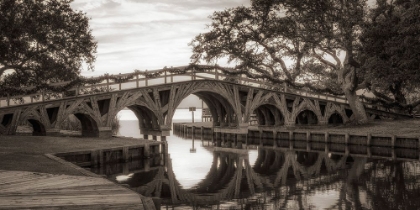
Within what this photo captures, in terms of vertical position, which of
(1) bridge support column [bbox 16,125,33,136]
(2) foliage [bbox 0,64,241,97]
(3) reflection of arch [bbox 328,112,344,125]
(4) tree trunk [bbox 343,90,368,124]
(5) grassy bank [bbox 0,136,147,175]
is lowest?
(5) grassy bank [bbox 0,136,147,175]

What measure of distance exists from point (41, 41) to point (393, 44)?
23.7m

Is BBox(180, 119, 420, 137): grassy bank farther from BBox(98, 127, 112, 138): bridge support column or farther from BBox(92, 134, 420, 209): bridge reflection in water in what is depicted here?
BBox(98, 127, 112, 138): bridge support column

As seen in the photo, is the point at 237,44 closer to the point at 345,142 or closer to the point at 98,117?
the point at 345,142

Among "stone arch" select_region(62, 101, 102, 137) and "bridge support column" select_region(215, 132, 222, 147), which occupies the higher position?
"stone arch" select_region(62, 101, 102, 137)

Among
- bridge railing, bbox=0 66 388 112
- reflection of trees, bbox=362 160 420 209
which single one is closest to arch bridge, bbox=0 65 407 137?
bridge railing, bbox=0 66 388 112

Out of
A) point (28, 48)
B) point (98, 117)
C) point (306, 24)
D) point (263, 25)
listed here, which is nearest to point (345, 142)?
point (306, 24)

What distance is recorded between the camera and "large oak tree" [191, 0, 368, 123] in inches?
1571

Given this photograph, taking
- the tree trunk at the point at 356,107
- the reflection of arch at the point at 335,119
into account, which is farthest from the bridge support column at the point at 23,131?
the reflection of arch at the point at 335,119

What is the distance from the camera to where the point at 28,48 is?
31.5 meters

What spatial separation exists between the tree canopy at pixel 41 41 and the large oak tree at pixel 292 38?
13842 mm

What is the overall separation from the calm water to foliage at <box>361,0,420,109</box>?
5.63 m

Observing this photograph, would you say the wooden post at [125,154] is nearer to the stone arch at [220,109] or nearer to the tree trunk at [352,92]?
the stone arch at [220,109]

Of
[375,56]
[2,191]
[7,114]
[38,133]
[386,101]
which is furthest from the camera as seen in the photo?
[386,101]

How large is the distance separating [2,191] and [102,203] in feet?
8.45
